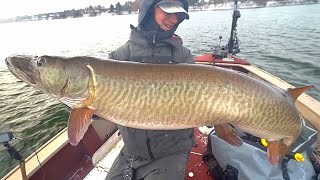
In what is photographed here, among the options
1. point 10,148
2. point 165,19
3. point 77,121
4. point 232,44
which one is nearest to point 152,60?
point 165,19

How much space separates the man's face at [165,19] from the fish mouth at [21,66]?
1165 mm

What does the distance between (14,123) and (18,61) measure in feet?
19.3

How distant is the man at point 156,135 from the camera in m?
2.19

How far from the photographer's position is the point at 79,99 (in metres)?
1.75

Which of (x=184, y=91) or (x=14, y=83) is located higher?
(x=184, y=91)

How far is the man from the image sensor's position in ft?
7.18

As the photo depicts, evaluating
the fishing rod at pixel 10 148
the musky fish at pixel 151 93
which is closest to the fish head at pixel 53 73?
the musky fish at pixel 151 93

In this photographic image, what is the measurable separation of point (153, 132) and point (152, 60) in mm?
608

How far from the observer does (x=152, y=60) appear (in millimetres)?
2307

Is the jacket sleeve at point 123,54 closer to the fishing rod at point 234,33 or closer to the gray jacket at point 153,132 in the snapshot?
the gray jacket at point 153,132

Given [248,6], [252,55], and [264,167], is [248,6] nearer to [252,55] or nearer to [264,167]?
[252,55]

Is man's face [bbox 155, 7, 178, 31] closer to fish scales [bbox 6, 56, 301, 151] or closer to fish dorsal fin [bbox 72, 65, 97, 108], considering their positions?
fish scales [bbox 6, 56, 301, 151]

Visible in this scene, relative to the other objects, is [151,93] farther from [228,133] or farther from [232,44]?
[232,44]

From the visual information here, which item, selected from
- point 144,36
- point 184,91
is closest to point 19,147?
point 144,36
